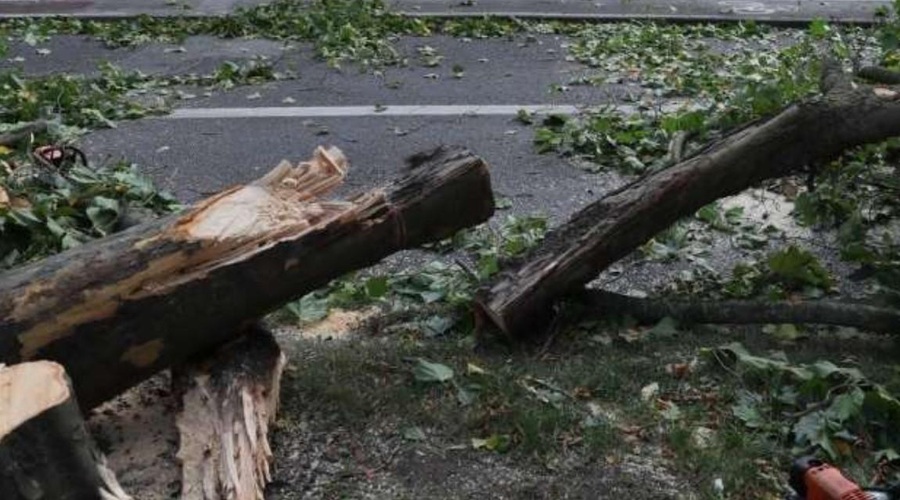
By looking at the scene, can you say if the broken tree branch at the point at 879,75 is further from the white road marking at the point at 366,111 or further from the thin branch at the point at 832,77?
the white road marking at the point at 366,111

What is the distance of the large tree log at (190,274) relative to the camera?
325 centimetres

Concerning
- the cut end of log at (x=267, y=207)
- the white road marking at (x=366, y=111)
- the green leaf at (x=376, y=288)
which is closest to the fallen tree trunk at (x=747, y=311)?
the green leaf at (x=376, y=288)

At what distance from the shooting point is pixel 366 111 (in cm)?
→ 714

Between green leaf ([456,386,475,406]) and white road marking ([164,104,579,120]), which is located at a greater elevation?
green leaf ([456,386,475,406])

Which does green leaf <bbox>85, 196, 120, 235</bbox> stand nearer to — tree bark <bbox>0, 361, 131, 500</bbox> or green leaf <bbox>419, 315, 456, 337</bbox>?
green leaf <bbox>419, 315, 456, 337</bbox>

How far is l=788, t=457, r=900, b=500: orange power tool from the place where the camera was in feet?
8.32

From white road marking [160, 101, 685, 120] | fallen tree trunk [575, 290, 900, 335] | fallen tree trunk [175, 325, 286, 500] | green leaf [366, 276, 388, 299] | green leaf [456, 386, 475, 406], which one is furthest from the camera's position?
white road marking [160, 101, 685, 120]

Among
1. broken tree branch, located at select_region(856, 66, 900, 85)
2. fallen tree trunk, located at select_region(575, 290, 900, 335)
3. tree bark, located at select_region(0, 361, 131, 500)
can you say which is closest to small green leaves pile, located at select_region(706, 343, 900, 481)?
fallen tree trunk, located at select_region(575, 290, 900, 335)

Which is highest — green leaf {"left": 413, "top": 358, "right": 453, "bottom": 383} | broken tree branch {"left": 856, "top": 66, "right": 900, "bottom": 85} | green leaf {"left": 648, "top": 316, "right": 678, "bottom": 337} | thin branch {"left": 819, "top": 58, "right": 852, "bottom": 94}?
thin branch {"left": 819, "top": 58, "right": 852, "bottom": 94}

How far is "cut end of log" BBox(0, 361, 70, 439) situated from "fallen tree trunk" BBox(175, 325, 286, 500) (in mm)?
590

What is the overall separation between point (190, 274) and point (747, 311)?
1942mm

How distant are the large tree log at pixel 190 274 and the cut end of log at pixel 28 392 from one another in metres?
0.58

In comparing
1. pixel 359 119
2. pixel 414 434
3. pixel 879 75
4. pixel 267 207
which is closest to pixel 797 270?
pixel 879 75

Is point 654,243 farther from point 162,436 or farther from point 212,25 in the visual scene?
point 212,25
